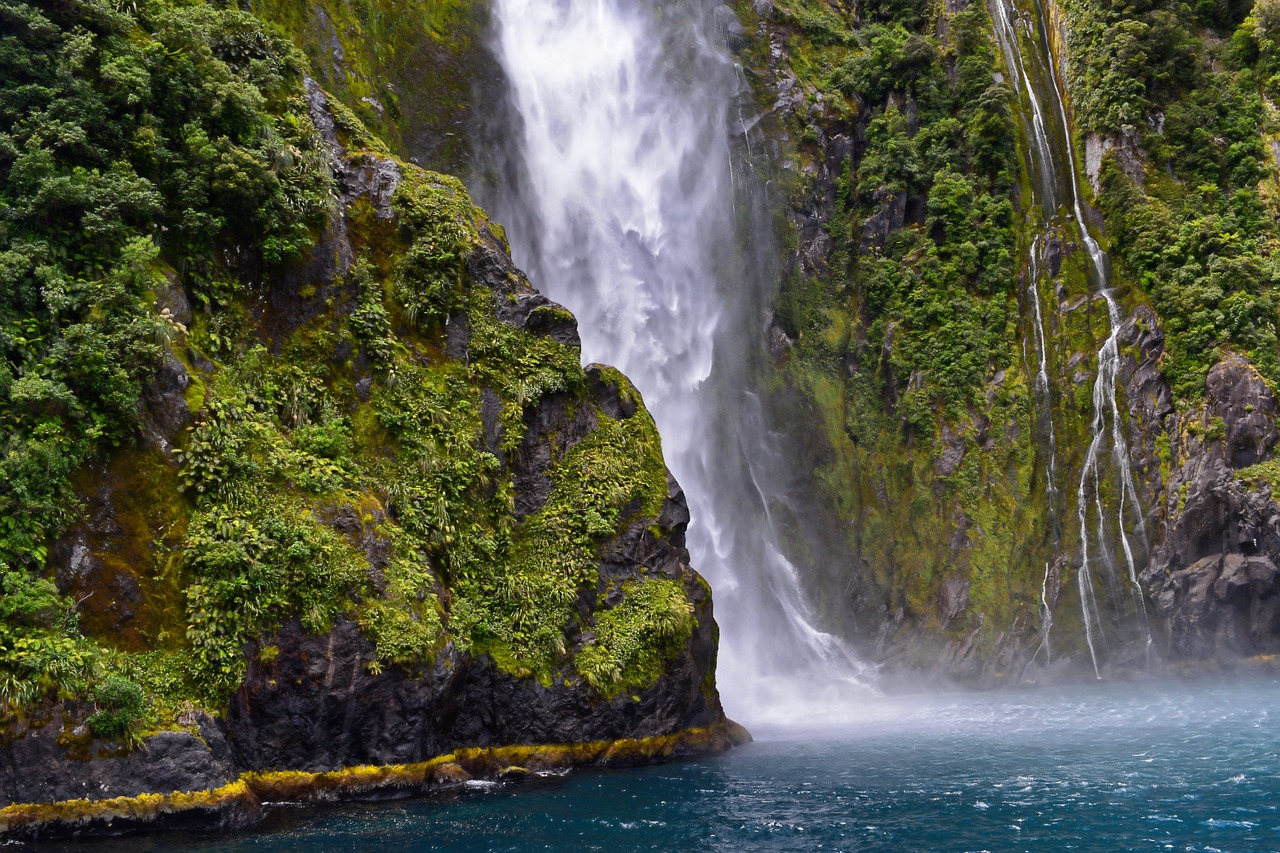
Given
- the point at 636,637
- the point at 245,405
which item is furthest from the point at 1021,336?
the point at 245,405

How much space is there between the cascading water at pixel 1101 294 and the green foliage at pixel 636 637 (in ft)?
49.3

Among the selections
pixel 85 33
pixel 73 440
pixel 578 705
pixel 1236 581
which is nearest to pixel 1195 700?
pixel 1236 581

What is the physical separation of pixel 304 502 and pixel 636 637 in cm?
671

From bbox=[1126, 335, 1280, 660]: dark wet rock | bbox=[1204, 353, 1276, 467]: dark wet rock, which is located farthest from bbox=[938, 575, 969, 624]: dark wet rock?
bbox=[1204, 353, 1276, 467]: dark wet rock

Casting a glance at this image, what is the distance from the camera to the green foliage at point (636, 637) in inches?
623

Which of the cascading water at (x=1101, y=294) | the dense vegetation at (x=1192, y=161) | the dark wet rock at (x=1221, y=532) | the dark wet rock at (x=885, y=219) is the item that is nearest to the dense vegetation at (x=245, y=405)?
the cascading water at (x=1101, y=294)

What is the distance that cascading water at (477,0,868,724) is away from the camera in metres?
25.5

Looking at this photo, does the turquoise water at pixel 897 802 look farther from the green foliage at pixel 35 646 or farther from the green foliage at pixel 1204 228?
the green foliage at pixel 1204 228

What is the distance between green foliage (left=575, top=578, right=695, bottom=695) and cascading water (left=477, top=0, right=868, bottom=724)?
7.61 metres

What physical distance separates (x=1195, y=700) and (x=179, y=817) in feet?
74.4

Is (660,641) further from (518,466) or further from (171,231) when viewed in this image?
(171,231)

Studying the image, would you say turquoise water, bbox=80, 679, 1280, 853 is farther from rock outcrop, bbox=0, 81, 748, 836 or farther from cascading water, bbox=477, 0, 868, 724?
cascading water, bbox=477, 0, 868, 724

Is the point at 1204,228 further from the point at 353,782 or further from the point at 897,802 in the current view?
the point at 353,782

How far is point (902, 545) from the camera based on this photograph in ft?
90.6
